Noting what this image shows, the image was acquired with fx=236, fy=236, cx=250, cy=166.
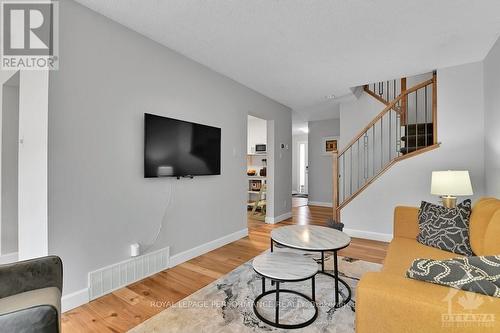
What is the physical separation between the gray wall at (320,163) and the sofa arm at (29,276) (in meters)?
6.47

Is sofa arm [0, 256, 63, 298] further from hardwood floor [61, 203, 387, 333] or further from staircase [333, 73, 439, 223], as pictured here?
staircase [333, 73, 439, 223]

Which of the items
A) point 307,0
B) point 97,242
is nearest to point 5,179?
point 97,242

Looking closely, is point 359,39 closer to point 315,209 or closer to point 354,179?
point 354,179

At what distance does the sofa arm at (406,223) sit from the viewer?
2.39 m

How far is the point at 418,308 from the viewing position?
0.91 metres

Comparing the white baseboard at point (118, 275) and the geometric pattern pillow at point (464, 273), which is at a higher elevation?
the geometric pattern pillow at point (464, 273)

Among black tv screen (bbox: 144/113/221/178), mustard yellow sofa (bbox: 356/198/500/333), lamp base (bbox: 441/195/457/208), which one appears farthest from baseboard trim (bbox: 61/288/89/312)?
lamp base (bbox: 441/195/457/208)

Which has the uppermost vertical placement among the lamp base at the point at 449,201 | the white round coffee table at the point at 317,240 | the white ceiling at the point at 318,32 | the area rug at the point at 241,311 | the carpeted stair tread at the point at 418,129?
the white ceiling at the point at 318,32

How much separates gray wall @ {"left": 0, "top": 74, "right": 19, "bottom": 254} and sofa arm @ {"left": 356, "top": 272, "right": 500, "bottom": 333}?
3727mm

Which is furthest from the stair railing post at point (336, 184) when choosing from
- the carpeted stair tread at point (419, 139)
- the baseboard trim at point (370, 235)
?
the carpeted stair tread at point (419, 139)

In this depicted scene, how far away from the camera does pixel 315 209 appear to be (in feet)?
21.1

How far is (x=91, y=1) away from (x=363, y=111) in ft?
15.1

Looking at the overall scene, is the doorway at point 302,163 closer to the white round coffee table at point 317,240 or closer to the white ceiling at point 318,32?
the white ceiling at point 318,32

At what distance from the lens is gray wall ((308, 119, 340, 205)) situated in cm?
691
